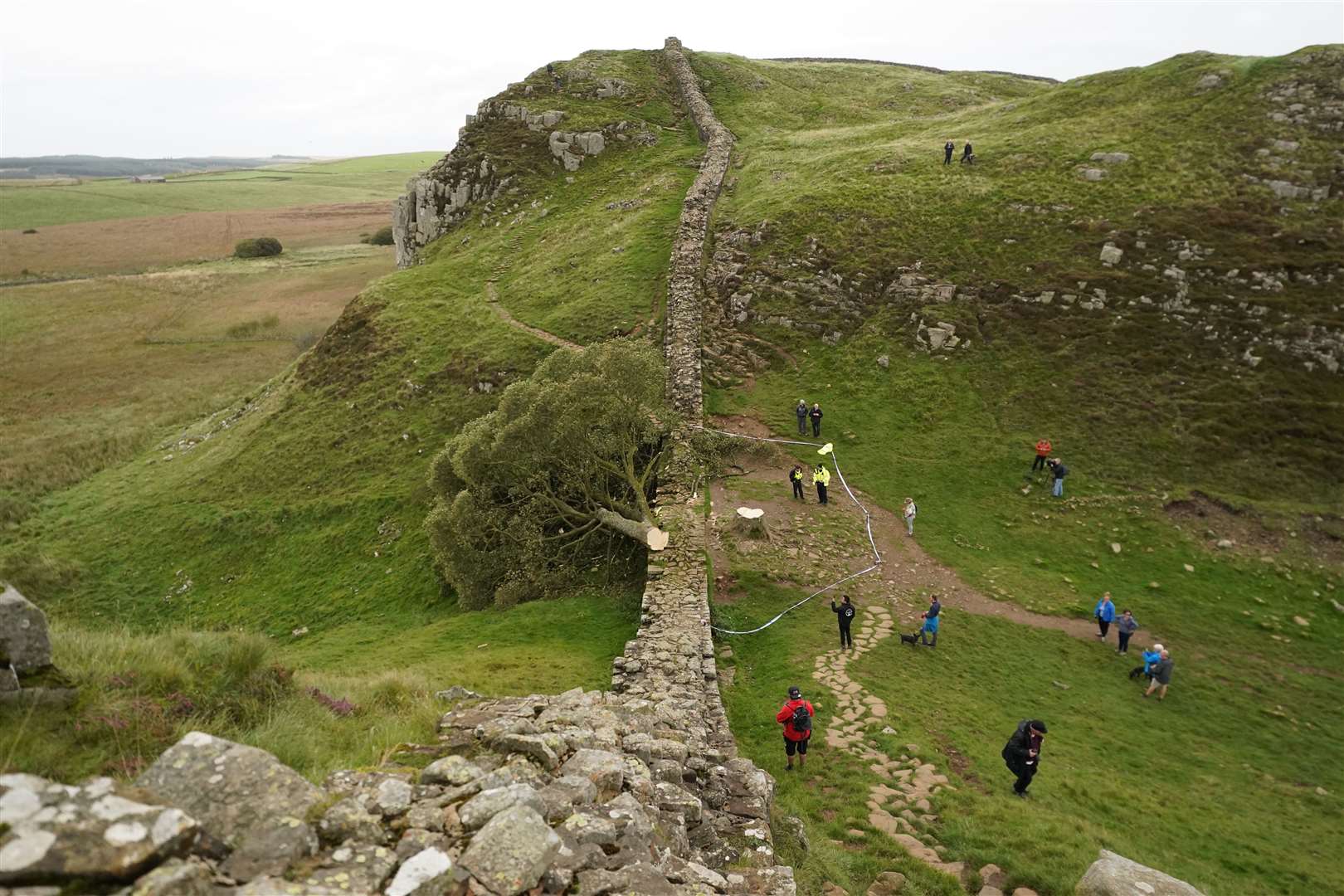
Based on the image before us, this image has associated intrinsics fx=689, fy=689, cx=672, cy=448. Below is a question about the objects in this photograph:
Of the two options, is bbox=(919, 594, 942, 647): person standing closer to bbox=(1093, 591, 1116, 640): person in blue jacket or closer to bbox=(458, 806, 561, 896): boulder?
bbox=(1093, 591, 1116, 640): person in blue jacket

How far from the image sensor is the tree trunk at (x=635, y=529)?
2447cm

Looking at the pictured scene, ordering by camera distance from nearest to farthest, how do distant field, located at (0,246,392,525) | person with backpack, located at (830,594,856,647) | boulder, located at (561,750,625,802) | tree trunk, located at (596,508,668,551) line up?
boulder, located at (561,750,625,802) → person with backpack, located at (830,594,856,647) → tree trunk, located at (596,508,668,551) → distant field, located at (0,246,392,525)

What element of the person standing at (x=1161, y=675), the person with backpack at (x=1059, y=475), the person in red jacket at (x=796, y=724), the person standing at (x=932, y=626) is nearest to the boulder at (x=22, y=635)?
the person in red jacket at (x=796, y=724)

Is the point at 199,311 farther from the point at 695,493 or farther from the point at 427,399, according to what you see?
the point at 695,493

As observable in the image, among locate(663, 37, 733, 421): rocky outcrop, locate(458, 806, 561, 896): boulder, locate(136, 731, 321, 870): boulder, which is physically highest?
locate(663, 37, 733, 421): rocky outcrop

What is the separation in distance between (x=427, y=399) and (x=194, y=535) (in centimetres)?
1461

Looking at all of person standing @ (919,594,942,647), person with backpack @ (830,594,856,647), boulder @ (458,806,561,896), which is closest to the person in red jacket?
person with backpack @ (830,594,856,647)

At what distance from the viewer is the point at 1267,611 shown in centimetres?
2423

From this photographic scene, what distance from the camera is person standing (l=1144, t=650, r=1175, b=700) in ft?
66.5

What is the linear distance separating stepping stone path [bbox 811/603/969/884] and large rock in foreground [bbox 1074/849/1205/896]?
220cm

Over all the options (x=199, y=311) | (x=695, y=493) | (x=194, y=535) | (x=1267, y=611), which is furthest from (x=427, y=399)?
(x=199, y=311)

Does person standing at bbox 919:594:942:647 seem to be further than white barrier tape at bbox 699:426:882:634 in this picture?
No

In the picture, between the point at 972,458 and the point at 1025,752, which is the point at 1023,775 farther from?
the point at 972,458

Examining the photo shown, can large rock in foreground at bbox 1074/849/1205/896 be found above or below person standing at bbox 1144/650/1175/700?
above
